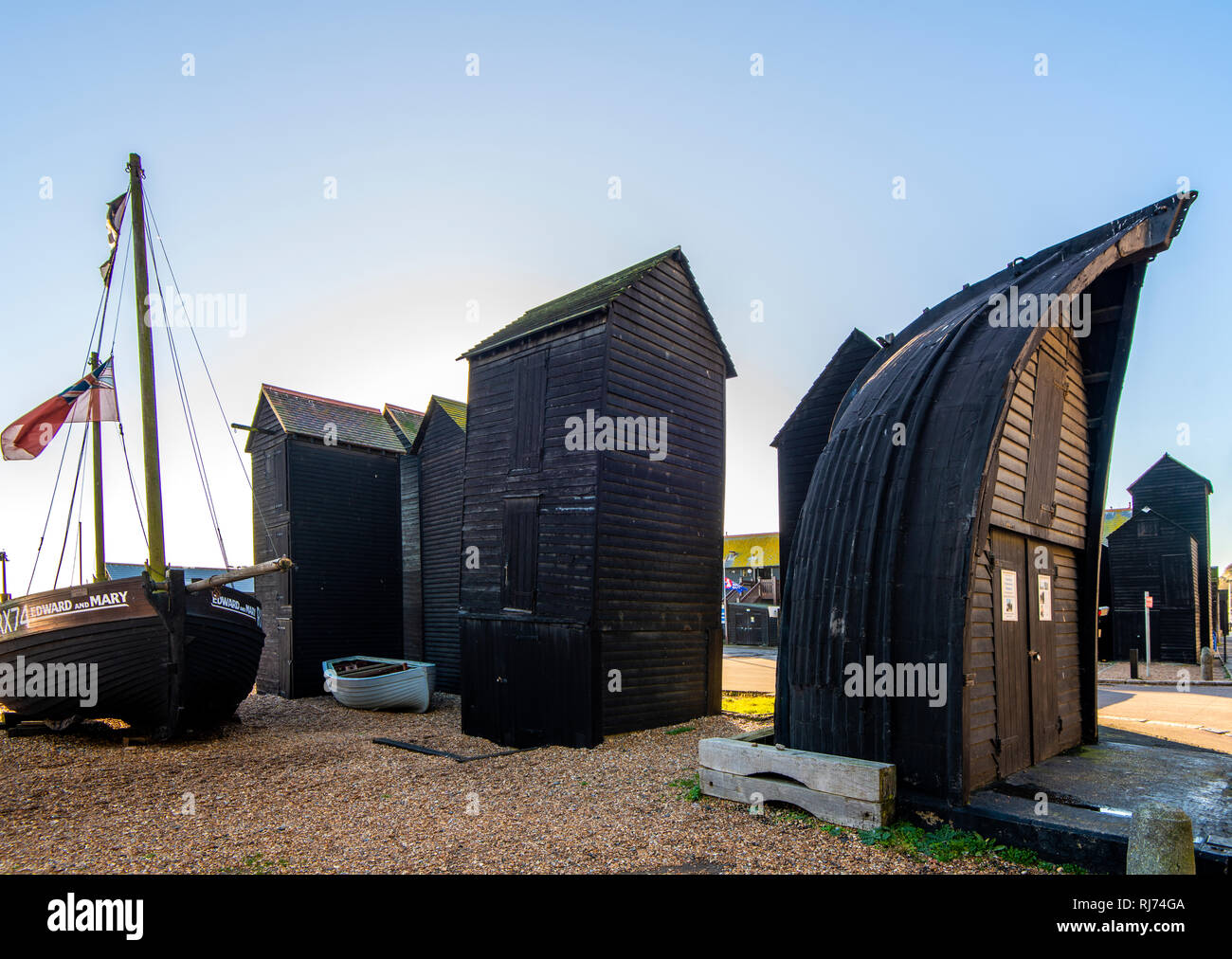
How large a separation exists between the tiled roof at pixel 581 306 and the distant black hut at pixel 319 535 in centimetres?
862

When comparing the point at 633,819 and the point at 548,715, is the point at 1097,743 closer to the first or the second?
the point at 633,819

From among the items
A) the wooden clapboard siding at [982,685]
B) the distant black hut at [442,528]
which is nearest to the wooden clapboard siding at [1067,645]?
the wooden clapboard siding at [982,685]

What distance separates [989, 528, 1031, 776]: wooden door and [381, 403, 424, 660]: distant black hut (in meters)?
17.5

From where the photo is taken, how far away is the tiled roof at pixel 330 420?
21.6m

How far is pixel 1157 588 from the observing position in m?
28.0

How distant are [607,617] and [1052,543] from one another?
6782 millimetres

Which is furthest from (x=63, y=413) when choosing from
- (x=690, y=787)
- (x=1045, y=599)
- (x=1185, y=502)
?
(x=1185, y=502)

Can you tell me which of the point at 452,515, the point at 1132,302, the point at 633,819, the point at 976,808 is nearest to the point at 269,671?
the point at 452,515

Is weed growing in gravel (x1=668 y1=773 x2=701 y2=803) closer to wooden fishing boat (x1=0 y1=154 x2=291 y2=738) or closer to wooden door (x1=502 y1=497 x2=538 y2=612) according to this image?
wooden door (x1=502 y1=497 x2=538 y2=612)

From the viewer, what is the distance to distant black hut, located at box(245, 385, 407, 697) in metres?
20.6
